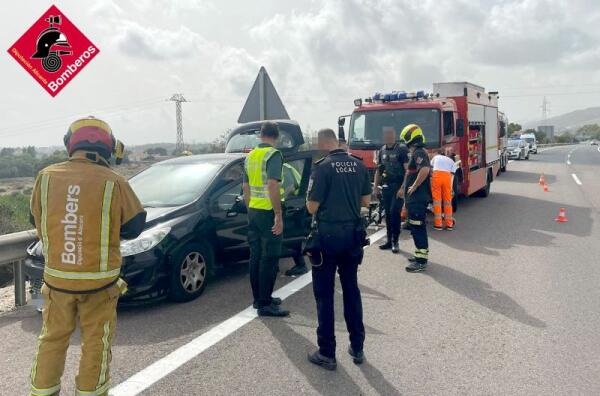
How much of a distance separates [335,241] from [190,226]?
207 cm

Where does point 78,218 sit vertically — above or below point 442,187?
above

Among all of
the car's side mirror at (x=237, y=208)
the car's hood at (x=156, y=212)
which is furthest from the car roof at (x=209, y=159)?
the car's hood at (x=156, y=212)

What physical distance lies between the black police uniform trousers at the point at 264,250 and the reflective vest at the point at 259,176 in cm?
8

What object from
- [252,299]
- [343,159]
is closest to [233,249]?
[252,299]

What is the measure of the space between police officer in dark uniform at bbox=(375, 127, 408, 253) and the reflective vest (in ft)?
9.82

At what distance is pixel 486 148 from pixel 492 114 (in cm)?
188

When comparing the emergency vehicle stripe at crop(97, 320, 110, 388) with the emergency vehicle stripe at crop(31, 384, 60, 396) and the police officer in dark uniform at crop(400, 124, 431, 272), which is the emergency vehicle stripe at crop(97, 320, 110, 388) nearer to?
the emergency vehicle stripe at crop(31, 384, 60, 396)

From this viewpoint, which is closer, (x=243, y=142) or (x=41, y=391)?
(x=41, y=391)

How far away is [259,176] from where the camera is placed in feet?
15.6

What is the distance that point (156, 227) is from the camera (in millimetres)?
5109

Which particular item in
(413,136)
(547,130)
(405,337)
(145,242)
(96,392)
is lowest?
(405,337)

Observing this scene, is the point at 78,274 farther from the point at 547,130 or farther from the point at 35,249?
the point at 547,130

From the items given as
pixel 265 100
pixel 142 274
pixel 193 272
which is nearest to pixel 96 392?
pixel 142 274

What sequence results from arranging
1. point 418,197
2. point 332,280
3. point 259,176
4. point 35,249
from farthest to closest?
point 418,197 → point 35,249 → point 259,176 → point 332,280
